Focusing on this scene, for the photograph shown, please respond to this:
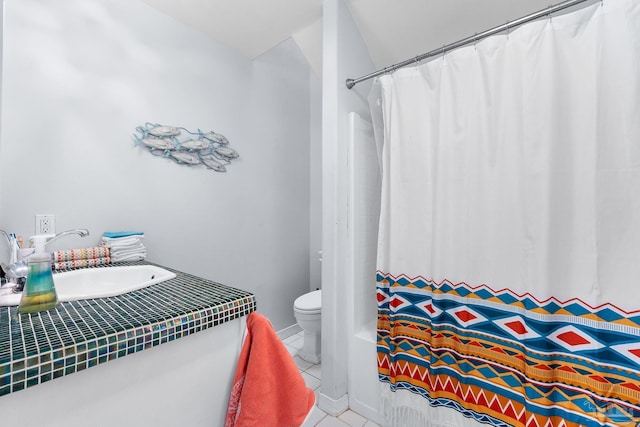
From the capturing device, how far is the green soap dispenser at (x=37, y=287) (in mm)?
780

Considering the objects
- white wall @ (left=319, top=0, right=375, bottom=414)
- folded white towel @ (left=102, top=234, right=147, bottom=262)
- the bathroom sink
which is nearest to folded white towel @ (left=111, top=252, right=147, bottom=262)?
folded white towel @ (left=102, top=234, right=147, bottom=262)

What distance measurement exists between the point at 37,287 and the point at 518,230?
1.64 meters

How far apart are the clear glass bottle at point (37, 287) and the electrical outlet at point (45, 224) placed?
785 mm

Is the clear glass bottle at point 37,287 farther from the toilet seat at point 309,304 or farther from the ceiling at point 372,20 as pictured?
the ceiling at point 372,20

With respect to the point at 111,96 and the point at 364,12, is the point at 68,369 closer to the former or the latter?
the point at 111,96

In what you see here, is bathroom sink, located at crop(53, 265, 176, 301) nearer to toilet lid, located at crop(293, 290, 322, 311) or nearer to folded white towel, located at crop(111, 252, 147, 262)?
folded white towel, located at crop(111, 252, 147, 262)

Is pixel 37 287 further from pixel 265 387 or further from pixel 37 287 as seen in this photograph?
pixel 265 387

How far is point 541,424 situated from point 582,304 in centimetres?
48

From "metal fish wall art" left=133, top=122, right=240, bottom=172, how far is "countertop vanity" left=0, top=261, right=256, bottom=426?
114 centimetres

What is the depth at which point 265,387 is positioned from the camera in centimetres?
81

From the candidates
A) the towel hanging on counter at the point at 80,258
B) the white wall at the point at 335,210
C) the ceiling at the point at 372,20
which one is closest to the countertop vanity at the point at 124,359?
the towel hanging on counter at the point at 80,258

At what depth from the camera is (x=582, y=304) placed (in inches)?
39.0

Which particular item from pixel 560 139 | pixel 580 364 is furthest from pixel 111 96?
pixel 580 364

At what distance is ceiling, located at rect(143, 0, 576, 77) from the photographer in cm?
158
